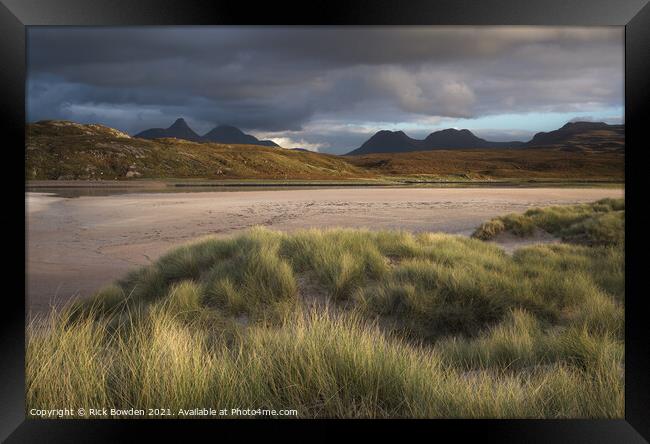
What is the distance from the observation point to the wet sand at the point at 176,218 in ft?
13.8

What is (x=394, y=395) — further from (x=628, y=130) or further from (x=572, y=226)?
(x=572, y=226)

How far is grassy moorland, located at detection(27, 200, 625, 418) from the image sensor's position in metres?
2.28

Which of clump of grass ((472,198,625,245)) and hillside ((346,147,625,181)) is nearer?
hillside ((346,147,625,181))

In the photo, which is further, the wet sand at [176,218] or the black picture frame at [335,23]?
the wet sand at [176,218]

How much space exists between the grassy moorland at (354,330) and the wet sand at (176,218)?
0.49m

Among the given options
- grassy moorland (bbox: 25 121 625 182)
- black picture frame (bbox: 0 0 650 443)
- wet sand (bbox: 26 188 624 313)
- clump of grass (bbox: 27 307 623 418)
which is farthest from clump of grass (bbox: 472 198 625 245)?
clump of grass (bbox: 27 307 623 418)

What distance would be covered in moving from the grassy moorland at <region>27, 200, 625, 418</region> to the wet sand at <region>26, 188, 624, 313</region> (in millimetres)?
494

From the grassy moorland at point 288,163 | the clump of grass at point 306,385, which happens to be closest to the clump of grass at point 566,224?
the grassy moorland at point 288,163

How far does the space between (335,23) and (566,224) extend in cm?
800

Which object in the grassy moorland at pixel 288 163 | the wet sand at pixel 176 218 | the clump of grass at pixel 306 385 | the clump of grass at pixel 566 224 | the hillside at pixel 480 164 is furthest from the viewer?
the clump of grass at pixel 566 224

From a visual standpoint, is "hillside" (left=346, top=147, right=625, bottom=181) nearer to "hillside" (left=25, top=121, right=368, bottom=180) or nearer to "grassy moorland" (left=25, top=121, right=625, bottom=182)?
"grassy moorland" (left=25, top=121, right=625, bottom=182)

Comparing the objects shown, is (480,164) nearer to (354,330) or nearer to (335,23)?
(354,330)

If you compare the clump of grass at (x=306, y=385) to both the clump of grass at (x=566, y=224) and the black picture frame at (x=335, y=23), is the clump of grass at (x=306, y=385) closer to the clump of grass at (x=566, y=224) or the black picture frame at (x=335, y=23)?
the black picture frame at (x=335, y=23)

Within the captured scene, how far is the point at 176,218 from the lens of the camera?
869 centimetres
